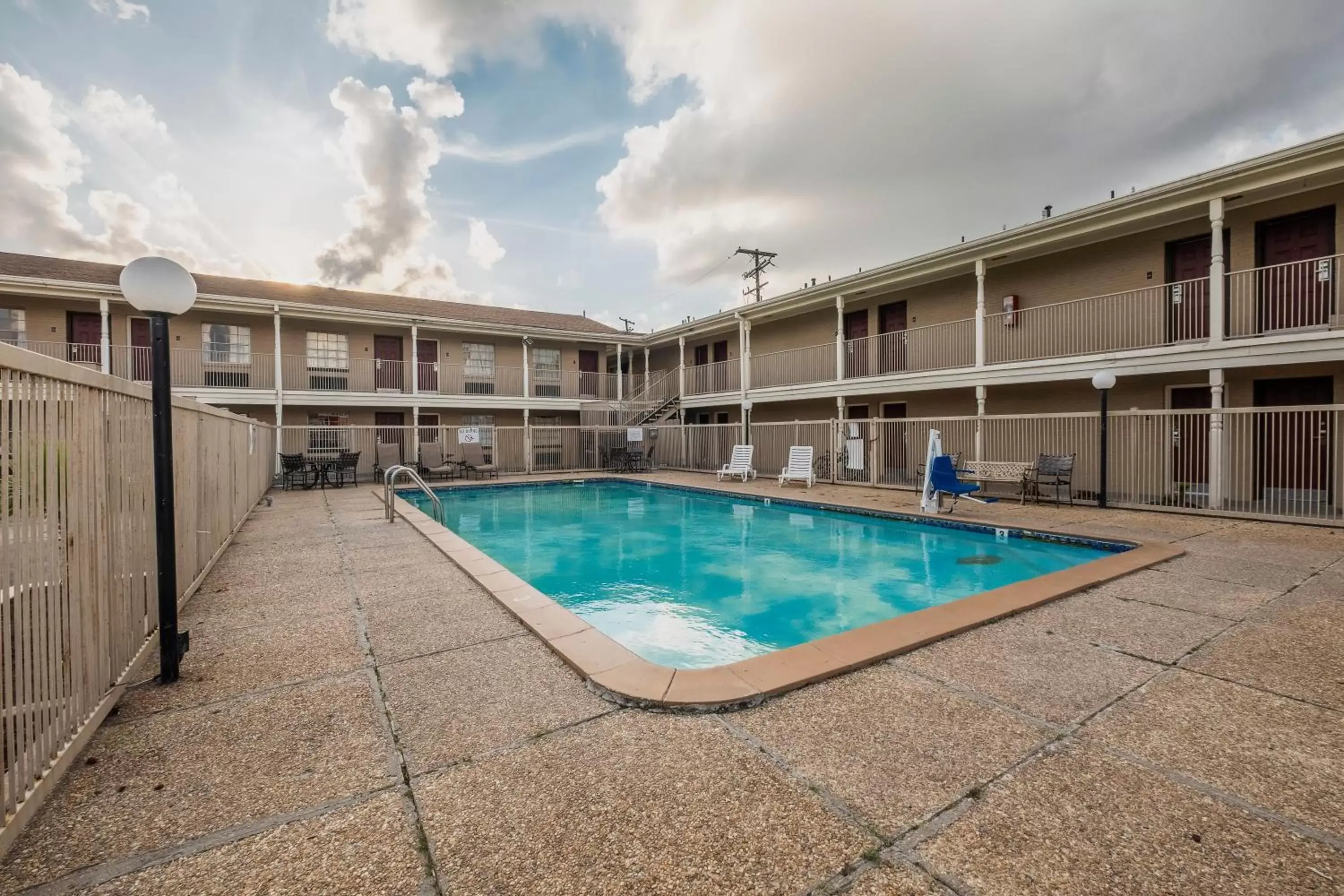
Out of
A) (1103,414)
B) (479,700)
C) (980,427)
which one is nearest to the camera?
(479,700)

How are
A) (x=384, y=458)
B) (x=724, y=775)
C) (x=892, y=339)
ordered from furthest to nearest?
(x=384, y=458)
(x=892, y=339)
(x=724, y=775)

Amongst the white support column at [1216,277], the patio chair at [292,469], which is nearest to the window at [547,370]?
the patio chair at [292,469]

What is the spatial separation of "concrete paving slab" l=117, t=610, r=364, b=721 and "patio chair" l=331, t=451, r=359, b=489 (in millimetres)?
12461

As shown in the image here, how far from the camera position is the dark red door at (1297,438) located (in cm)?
927

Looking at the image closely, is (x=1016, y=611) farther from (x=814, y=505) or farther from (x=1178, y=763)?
(x=814, y=505)

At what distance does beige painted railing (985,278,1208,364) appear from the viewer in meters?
10.8

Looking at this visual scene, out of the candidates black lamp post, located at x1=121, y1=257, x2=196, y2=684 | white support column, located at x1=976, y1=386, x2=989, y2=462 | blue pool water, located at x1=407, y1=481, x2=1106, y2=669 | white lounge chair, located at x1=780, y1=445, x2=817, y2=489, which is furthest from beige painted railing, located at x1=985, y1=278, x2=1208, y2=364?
black lamp post, located at x1=121, y1=257, x2=196, y2=684

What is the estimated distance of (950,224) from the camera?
16766mm

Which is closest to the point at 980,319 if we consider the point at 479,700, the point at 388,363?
the point at 479,700

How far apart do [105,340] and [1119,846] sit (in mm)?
22050

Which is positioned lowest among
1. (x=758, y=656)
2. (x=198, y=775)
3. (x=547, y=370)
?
(x=758, y=656)

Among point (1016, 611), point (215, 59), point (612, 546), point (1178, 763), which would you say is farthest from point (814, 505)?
point (215, 59)

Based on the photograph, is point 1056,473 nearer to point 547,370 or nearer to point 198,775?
point 198,775

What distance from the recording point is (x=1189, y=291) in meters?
10.8
